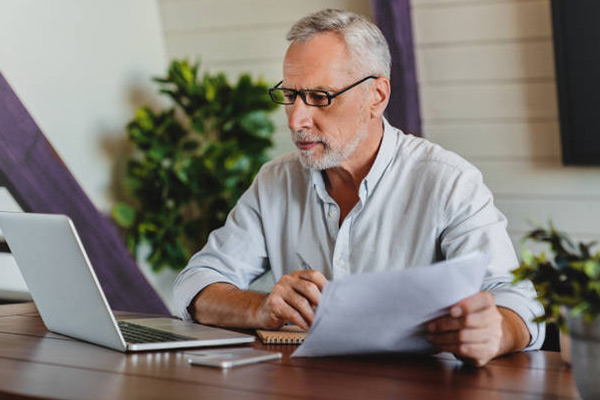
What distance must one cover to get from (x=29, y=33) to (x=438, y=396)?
2810 mm

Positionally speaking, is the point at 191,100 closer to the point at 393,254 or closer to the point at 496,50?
the point at 496,50

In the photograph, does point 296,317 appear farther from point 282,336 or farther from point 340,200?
point 340,200

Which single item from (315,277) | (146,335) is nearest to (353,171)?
(315,277)

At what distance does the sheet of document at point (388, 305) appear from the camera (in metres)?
1.55

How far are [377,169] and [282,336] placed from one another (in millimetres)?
542

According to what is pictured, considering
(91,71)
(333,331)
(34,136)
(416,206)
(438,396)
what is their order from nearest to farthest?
(438,396)
(333,331)
(416,206)
(34,136)
(91,71)

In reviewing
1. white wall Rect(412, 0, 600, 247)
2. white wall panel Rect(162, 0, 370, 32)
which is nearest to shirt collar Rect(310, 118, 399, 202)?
white wall Rect(412, 0, 600, 247)

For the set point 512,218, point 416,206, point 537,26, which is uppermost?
point 537,26

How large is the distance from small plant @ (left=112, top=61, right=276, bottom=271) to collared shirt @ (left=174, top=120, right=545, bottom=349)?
1.60 m

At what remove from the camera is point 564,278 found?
1.40 metres

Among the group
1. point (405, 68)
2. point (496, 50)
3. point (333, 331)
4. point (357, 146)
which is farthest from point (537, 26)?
point (333, 331)

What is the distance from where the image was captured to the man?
2145mm

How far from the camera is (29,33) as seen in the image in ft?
12.5

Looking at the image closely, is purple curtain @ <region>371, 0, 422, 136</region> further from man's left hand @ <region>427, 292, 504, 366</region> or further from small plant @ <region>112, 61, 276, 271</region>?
man's left hand @ <region>427, 292, 504, 366</region>
